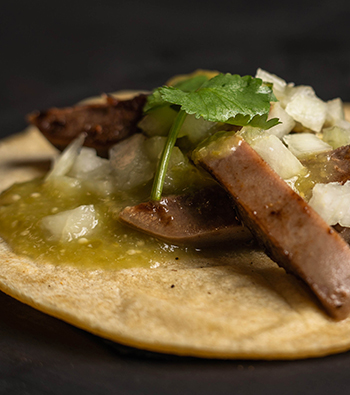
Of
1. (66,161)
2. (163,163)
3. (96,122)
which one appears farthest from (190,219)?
(96,122)

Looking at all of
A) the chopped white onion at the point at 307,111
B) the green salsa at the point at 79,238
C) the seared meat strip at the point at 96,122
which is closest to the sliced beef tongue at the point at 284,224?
the green salsa at the point at 79,238

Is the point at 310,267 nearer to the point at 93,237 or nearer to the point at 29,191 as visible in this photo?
the point at 93,237

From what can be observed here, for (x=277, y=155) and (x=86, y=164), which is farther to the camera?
(x=86, y=164)

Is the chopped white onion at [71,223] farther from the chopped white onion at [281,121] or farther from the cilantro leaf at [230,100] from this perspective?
the chopped white onion at [281,121]

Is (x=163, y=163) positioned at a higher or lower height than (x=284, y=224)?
higher

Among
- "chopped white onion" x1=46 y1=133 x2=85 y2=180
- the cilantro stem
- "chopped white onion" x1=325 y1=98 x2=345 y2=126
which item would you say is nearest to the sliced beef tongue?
the cilantro stem

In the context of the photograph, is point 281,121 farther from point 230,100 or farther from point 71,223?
point 71,223
